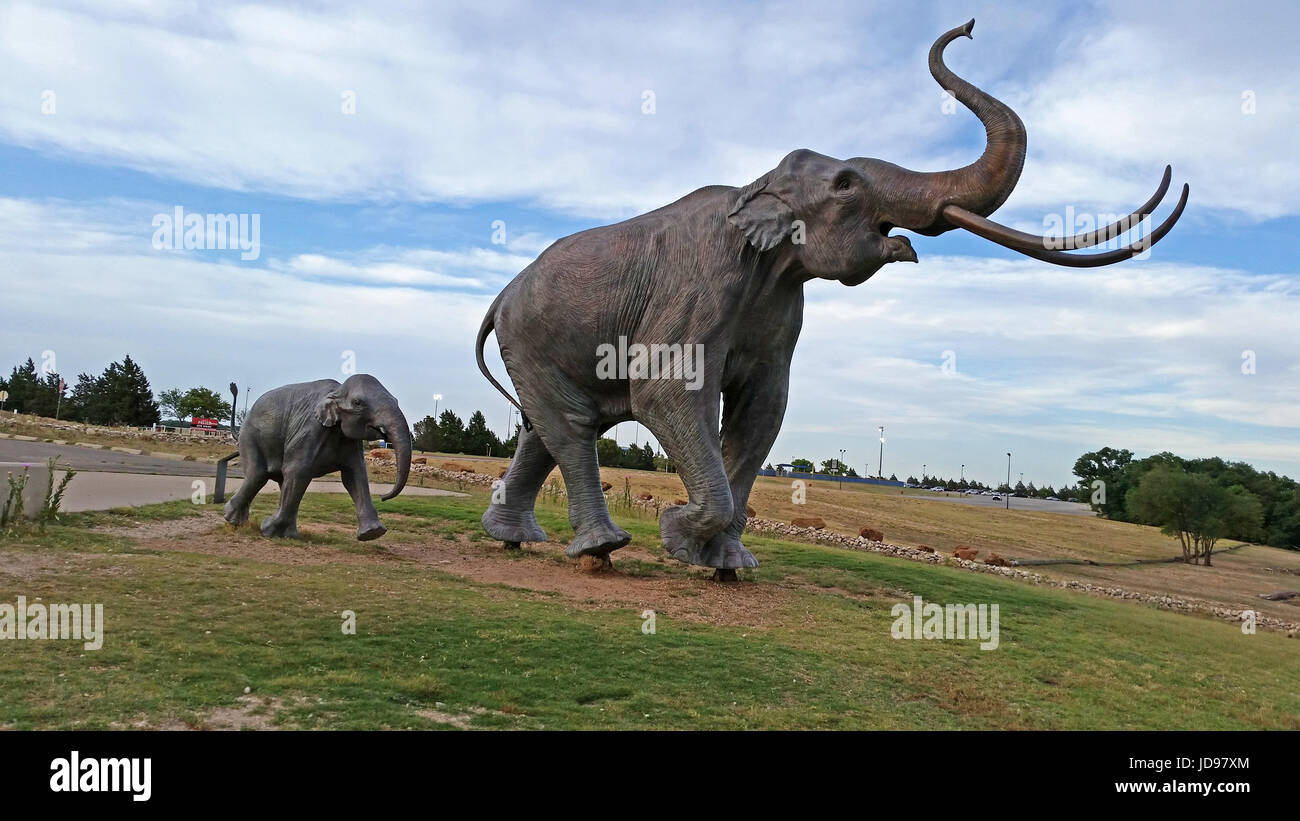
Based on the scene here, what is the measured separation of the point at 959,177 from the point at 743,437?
3.20 m

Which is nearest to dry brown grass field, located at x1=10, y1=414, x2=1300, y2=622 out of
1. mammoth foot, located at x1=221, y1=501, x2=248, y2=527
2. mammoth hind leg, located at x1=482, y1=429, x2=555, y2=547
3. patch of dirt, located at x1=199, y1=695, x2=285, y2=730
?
mammoth hind leg, located at x1=482, y1=429, x2=555, y2=547

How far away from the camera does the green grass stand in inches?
167

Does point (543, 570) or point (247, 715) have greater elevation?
point (247, 715)

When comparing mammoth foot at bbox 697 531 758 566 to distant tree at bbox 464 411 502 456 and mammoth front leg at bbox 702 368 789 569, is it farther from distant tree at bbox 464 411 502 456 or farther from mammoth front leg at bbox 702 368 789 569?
distant tree at bbox 464 411 502 456

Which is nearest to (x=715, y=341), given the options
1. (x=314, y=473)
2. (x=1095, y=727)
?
(x=1095, y=727)

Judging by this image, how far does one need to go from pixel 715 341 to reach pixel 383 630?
139 inches

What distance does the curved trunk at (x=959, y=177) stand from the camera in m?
6.02

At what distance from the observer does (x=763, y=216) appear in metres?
7.21

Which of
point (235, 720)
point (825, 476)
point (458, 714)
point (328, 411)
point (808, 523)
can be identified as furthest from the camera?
point (825, 476)

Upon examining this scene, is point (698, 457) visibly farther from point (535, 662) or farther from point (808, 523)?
point (808, 523)

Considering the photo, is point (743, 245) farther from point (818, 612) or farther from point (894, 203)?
point (818, 612)

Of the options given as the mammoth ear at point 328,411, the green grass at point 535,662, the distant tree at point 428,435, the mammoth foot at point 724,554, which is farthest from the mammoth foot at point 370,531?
the distant tree at point 428,435

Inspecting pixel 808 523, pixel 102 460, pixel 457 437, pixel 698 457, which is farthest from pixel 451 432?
pixel 698 457

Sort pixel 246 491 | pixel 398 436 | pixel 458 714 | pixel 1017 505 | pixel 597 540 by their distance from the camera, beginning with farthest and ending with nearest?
pixel 1017 505 → pixel 246 491 → pixel 398 436 → pixel 597 540 → pixel 458 714
